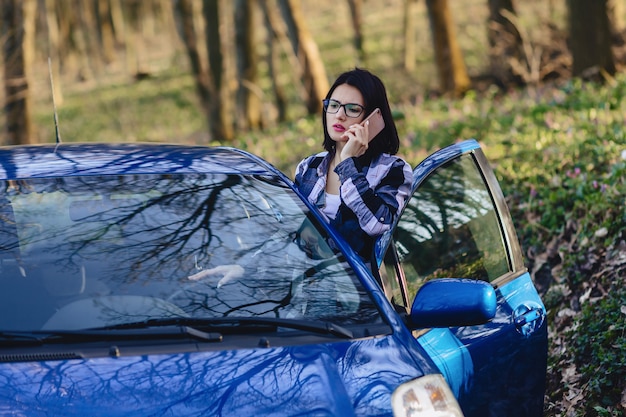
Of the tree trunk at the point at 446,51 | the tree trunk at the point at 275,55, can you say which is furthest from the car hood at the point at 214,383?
the tree trunk at the point at 275,55

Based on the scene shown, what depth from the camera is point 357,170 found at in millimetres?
4324

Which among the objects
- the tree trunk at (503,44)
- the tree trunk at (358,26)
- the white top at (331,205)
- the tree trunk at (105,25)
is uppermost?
the tree trunk at (105,25)

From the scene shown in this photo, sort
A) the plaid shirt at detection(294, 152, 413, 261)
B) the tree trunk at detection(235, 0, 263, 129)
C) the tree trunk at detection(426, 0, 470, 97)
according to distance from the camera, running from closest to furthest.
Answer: the plaid shirt at detection(294, 152, 413, 261) → the tree trunk at detection(426, 0, 470, 97) → the tree trunk at detection(235, 0, 263, 129)

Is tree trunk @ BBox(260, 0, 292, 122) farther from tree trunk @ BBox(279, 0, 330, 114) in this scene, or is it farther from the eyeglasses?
the eyeglasses

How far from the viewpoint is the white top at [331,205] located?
14.7ft

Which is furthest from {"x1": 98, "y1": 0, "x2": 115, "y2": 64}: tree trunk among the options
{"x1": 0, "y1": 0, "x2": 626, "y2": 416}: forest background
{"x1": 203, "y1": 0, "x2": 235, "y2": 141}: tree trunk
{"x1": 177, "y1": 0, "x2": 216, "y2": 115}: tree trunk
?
{"x1": 177, "y1": 0, "x2": 216, "y2": 115}: tree trunk

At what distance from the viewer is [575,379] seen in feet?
18.1

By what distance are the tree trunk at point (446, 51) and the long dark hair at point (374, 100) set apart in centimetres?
1388

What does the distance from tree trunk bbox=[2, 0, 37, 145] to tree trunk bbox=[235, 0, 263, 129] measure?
5995 mm

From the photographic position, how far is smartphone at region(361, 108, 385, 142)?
4.55 meters

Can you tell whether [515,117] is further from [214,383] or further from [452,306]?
[214,383]

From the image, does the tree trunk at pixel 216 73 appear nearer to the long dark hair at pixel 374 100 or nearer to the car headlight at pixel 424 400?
the long dark hair at pixel 374 100

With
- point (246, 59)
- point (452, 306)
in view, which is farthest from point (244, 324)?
point (246, 59)

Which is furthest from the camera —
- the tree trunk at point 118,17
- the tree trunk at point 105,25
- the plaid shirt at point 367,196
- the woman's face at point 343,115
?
the tree trunk at point 118,17
